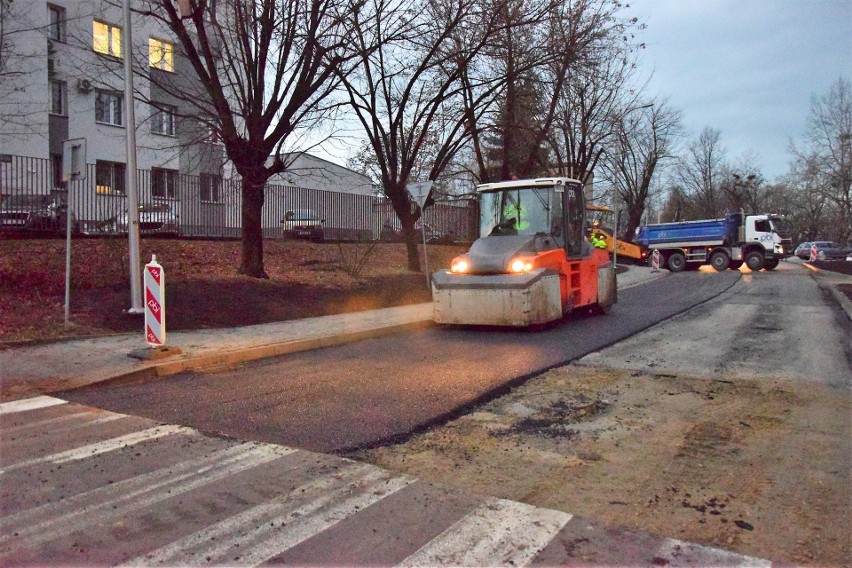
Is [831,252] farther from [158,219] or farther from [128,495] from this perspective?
[128,495]

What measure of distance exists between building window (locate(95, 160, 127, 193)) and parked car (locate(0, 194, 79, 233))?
2009 mm

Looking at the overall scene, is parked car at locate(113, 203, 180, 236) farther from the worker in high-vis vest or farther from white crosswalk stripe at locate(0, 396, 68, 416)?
the worker in high-vis vest

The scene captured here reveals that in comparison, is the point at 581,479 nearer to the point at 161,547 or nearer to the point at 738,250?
the point at 161,547

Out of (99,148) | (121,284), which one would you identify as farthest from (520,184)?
(99,148)

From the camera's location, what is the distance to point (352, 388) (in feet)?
23.7

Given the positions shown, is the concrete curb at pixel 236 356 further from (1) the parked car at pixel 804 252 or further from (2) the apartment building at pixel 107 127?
(1) the parked car at pixel 804 252

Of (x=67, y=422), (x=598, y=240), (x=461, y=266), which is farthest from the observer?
(x=598, y=240)

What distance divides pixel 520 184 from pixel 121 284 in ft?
27.4

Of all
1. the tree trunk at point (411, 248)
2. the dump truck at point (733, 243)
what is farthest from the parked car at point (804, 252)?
the tree trunk at point (411, 248)

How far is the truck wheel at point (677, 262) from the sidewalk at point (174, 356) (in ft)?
84.5

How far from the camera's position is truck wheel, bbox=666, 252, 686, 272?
3488 centimetres

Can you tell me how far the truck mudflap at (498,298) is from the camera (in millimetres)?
11008

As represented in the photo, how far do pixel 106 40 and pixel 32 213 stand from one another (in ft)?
24.6

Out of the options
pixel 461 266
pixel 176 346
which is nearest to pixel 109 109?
pixel 461 266
